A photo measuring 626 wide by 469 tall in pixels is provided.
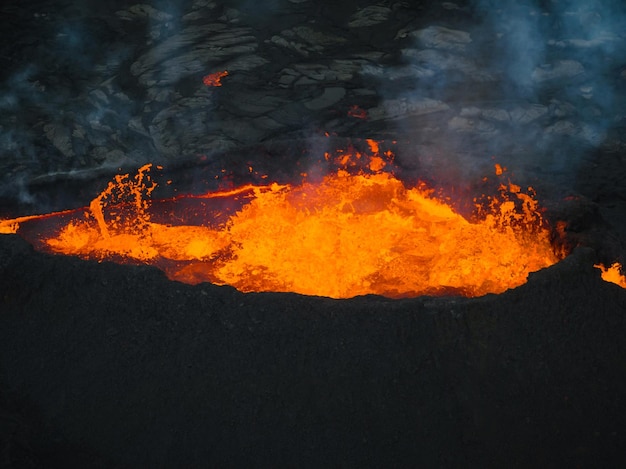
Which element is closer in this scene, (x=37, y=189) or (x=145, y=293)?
(x=145, y=293)

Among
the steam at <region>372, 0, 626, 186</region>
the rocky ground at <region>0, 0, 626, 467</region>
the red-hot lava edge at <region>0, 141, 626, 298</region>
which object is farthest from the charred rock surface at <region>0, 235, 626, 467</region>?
the steam at <region>372, 0, 626, 186</region>

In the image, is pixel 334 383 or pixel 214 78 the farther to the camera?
pixel 214 78

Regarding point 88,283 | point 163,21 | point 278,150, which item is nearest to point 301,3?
point 163,21

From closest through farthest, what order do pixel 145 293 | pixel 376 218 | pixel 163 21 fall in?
pixel 145 293
pixel 376 218
pixel 163 21

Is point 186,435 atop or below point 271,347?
below

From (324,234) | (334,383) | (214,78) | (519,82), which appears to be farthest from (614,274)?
(214,78)

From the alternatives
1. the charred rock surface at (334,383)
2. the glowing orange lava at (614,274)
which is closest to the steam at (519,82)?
the glowing orange lava at (614,274)

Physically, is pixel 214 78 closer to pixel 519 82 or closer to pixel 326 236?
pixel 519 82

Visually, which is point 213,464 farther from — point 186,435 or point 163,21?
point 163,21
